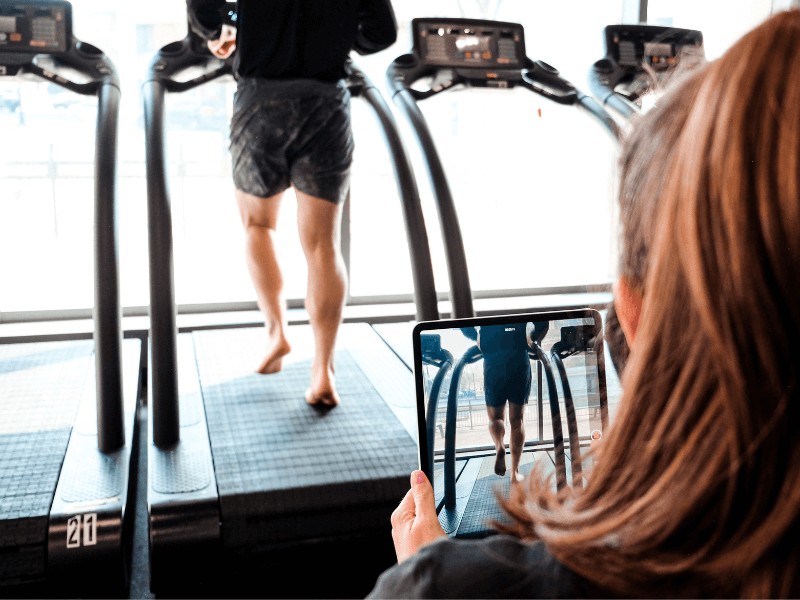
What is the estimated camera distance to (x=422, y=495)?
95 centimetres

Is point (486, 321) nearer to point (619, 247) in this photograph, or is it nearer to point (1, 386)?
point (619, 247)

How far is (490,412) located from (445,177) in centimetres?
171

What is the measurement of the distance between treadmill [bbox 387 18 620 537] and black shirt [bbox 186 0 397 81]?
0.43 meters

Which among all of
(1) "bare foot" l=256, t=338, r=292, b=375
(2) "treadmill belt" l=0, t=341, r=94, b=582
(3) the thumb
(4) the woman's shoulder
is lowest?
(2) "treadmill belt" l=0, t=341, r=94, b=582

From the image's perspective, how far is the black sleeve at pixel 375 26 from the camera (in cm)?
256

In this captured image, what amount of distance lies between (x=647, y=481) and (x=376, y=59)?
448cm

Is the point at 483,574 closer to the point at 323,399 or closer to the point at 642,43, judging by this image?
the point at 323,399

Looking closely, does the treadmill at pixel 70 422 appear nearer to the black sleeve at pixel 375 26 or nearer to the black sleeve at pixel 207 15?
the black sleeve at pixel 207 15

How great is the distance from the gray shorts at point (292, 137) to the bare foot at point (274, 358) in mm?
624

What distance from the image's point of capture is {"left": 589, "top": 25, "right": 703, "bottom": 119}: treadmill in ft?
11.6

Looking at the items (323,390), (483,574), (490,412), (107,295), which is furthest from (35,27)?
(483,574)

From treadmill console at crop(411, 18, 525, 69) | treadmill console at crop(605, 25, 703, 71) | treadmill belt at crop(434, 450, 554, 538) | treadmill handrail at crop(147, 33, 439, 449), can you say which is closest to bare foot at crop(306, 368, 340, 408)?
treadmill handrail at crop(147, 33, 439, 449)

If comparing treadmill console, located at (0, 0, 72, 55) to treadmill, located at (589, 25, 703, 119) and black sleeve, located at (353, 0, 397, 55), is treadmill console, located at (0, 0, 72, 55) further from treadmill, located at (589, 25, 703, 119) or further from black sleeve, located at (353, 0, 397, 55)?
treadmill, located at (589, 25, 703, 119)

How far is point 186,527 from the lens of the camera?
195cm
